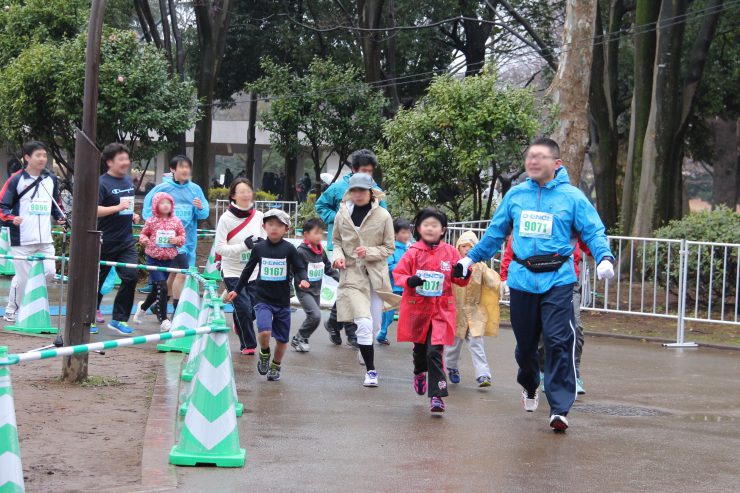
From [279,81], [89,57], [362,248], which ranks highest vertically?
[279,81]

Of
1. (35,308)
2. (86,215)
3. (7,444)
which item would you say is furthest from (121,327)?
(7,444)

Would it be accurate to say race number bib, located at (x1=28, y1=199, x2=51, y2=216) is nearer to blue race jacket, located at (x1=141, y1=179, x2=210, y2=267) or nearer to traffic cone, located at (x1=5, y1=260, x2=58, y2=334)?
traffic cone, located at (x1=5, y1=260, x2=58, y2=334)

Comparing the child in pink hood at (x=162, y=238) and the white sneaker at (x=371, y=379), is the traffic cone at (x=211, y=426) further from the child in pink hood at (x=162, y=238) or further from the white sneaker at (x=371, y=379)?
the child in pink hood at (x=162, y=238)

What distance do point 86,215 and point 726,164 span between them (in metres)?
33.7

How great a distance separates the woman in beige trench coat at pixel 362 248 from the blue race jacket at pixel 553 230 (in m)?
1.96

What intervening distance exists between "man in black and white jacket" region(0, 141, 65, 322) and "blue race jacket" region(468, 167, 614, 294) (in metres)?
5.89

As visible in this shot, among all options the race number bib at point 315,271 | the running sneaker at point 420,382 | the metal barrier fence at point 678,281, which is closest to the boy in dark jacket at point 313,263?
the race number bib at point 315,271

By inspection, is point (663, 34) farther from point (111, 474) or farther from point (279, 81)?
point (111, 474)

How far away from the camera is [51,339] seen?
34.9 feet

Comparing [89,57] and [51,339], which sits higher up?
[89,57]

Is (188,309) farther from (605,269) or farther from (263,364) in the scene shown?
(605,269)

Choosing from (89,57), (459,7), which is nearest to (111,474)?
(89,57)

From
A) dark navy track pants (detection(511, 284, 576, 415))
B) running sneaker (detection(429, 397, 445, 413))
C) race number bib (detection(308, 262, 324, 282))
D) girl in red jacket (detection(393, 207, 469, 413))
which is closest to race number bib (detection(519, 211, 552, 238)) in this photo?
dark navy track pants (detection(511, 284, 576, 415))

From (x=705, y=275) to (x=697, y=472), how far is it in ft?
27.8
